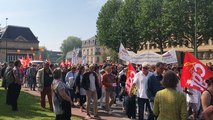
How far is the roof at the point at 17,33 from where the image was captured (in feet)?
351

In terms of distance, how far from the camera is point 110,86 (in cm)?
1468

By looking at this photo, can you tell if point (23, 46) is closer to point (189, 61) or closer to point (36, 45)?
point (36, 45)

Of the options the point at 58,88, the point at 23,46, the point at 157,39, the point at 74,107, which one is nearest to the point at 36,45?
the point at 23,46

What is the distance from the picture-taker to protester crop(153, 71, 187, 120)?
5.78 m

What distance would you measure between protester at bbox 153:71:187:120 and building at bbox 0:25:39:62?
10027cm

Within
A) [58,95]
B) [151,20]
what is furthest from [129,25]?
[58,95]

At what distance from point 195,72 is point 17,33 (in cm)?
10594

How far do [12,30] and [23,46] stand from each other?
5.65 metres

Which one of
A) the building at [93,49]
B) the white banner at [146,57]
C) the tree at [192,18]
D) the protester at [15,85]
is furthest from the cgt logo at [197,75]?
the building at [93,49]

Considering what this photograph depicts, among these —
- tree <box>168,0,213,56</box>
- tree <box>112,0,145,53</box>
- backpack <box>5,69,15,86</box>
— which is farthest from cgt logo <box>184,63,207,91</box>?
tree <box>112,0,145,53</box>

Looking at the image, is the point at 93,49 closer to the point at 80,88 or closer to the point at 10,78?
the point at 80,88

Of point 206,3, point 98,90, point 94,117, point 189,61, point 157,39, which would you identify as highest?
point 206,3

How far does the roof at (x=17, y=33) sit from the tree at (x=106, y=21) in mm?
50551

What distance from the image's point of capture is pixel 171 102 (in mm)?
5812
